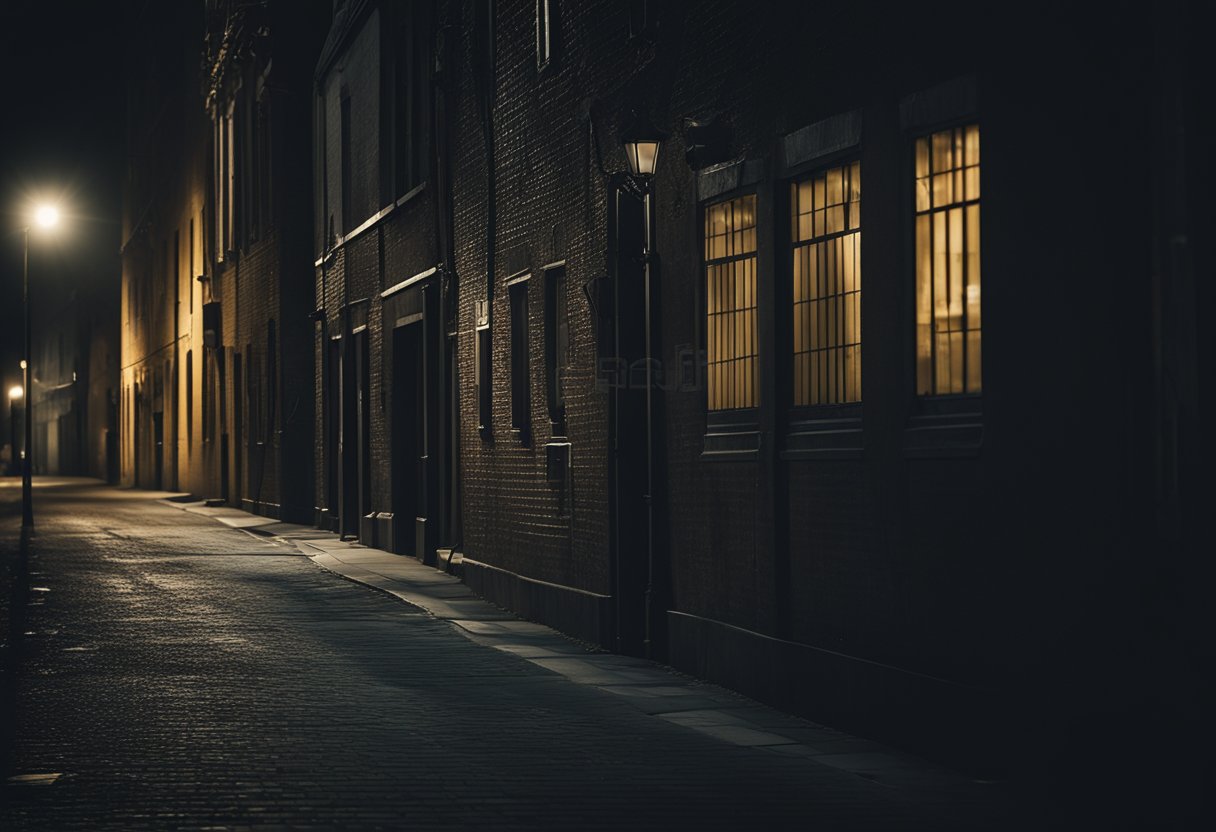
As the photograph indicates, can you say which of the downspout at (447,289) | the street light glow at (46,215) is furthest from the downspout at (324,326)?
the street light glow at (46,215)

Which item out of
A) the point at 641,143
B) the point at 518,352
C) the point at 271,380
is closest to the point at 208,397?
the point at 271,380

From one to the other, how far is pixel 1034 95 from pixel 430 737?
15.1 ft

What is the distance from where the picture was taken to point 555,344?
→ 17781mm

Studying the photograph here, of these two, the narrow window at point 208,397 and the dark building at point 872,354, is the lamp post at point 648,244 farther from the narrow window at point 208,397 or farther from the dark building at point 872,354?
the narrow window at point 208,397

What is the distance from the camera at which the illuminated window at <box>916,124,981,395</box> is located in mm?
9820

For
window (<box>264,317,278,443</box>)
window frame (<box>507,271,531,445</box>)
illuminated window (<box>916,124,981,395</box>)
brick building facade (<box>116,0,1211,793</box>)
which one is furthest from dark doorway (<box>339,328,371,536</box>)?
illuminated window (<box>916,124,981,395</box>)

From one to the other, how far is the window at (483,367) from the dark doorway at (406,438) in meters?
5.73

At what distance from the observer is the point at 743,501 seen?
41.5 ft

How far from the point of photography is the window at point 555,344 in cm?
1738

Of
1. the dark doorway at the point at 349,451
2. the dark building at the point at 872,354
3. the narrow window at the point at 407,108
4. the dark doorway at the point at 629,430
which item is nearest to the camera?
the dark building at the point at 872,354

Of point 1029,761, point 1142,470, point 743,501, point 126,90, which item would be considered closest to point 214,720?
point 743,501

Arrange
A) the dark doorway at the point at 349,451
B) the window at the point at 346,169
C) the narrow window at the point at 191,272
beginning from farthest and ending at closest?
the narrow window at the point at 191,272
the window at the point at 346,169
the dark doorway at the point at 349,451

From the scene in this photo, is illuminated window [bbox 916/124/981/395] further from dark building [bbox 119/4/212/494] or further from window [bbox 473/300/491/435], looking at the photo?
dark building [bbox 119/4/212/494]

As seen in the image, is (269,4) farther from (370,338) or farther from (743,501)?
(743,501)
